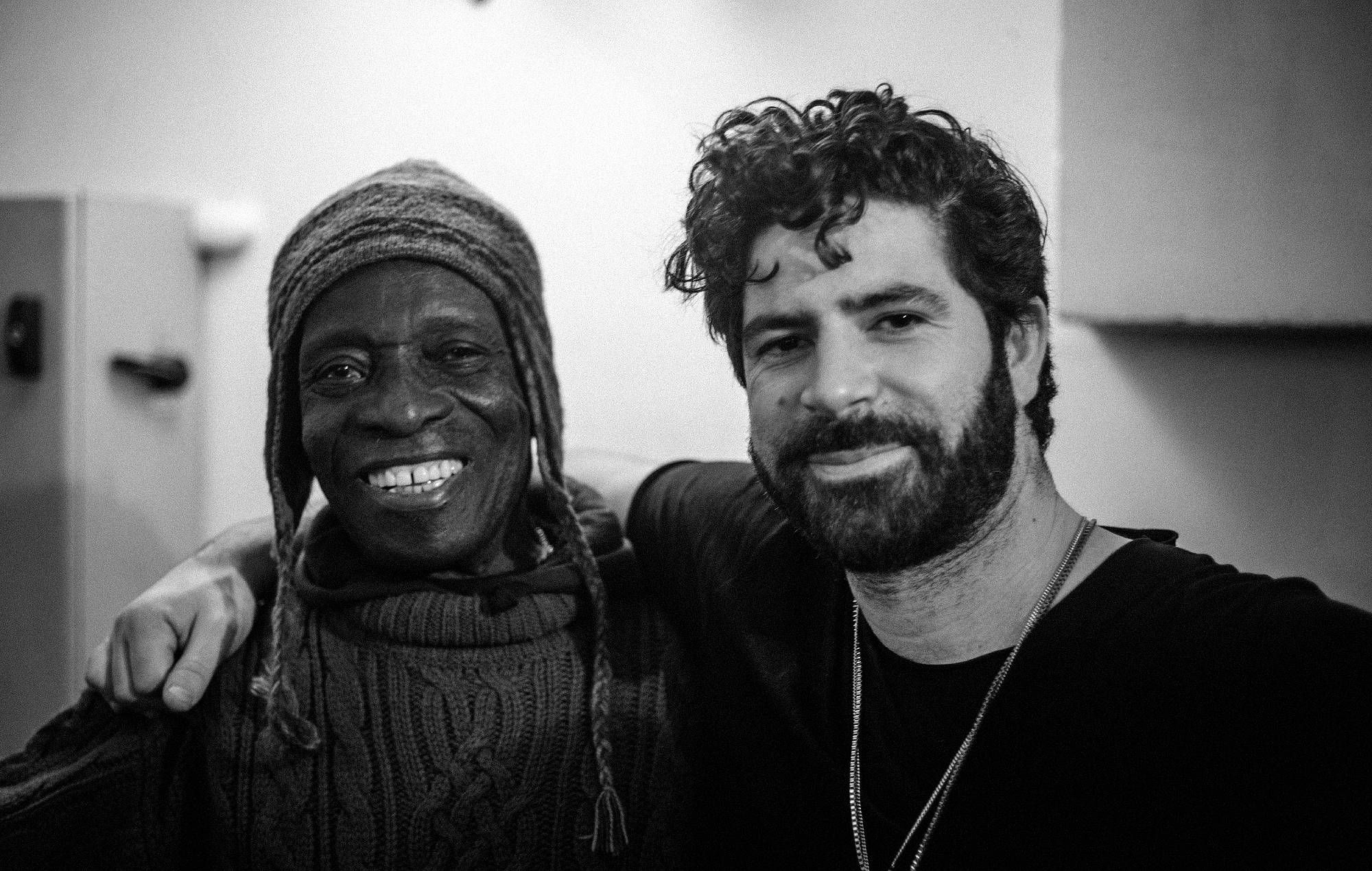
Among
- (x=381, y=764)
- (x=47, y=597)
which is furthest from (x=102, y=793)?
(x=47, y=597)

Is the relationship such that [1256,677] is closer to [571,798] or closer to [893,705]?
[893,705]

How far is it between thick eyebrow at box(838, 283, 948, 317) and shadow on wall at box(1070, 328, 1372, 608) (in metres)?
0.99

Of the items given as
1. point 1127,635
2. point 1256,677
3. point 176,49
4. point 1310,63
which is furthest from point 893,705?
point 176,49

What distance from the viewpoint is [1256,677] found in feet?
2.90

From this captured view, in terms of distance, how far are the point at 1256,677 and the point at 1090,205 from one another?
1.16 metres

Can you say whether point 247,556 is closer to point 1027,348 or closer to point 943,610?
point 943,610

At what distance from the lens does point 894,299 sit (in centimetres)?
107

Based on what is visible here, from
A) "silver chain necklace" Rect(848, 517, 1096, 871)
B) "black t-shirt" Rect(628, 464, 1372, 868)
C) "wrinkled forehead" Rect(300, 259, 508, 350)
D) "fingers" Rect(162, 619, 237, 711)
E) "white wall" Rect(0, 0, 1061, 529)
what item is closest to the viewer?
"black t-shirt" Rect(628, 464, 1372, 868)

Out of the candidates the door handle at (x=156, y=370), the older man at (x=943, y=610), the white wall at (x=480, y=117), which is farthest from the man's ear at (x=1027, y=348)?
the door handle at (x=156, y=370)

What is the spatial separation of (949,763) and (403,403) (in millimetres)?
754

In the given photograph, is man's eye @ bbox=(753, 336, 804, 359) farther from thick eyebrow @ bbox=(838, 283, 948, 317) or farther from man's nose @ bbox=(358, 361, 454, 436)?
man's nose @ bbox=(358, 361, 454, 436)

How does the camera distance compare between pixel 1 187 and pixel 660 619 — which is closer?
pixel 660 619

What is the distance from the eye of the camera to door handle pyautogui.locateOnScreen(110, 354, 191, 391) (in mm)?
1895

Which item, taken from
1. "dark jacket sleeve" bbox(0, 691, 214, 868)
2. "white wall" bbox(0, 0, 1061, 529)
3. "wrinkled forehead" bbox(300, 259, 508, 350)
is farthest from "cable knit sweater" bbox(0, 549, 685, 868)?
"white wall" bbox(0, 0, 1061, 529)
